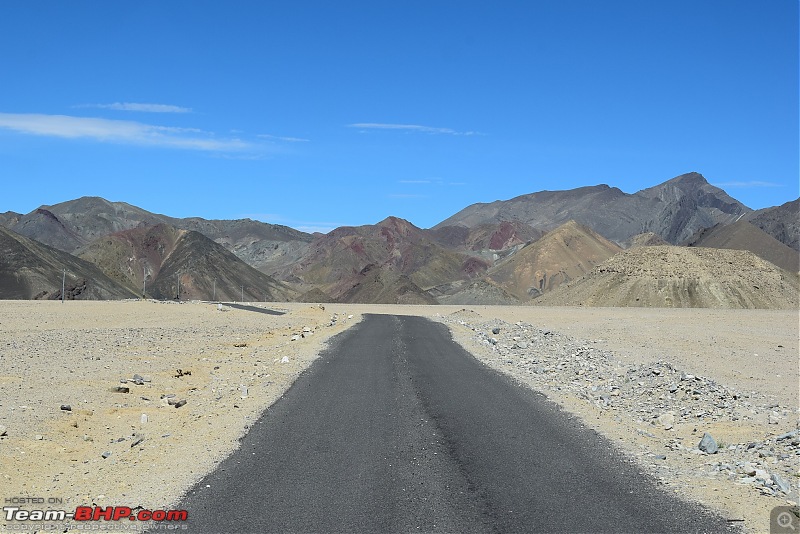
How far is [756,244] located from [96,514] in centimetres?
13858

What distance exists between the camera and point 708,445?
11219 mm

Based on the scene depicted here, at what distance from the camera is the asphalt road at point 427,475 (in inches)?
301

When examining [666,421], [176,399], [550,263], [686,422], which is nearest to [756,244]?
[550,263]

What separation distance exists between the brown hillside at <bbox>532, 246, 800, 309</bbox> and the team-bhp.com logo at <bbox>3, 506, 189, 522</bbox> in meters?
69.8

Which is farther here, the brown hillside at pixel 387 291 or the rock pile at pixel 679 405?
the brown hillside at pixel 387 291

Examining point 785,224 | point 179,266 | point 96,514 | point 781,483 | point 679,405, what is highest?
point 785,224

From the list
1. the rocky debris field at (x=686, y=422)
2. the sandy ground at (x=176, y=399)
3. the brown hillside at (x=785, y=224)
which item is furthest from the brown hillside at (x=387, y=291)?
the brown hillside at (x=785, y=224)

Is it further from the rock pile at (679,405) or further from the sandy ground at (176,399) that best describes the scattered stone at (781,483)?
the sandy ground at (176,399)

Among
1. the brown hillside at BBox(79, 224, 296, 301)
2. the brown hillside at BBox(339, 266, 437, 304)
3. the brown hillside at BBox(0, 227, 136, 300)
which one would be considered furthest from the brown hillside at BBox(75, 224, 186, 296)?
the brown hillside at BBox(339, 266, 437, 304)

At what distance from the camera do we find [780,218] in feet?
636

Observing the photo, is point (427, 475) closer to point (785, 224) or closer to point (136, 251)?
point (136, 251)

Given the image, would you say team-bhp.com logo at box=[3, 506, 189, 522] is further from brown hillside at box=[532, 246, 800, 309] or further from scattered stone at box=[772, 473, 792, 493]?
brown hillside at box=[532, 246, 800, 309]

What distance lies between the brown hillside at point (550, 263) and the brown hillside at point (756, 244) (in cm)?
2187

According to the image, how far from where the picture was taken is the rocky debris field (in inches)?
372
